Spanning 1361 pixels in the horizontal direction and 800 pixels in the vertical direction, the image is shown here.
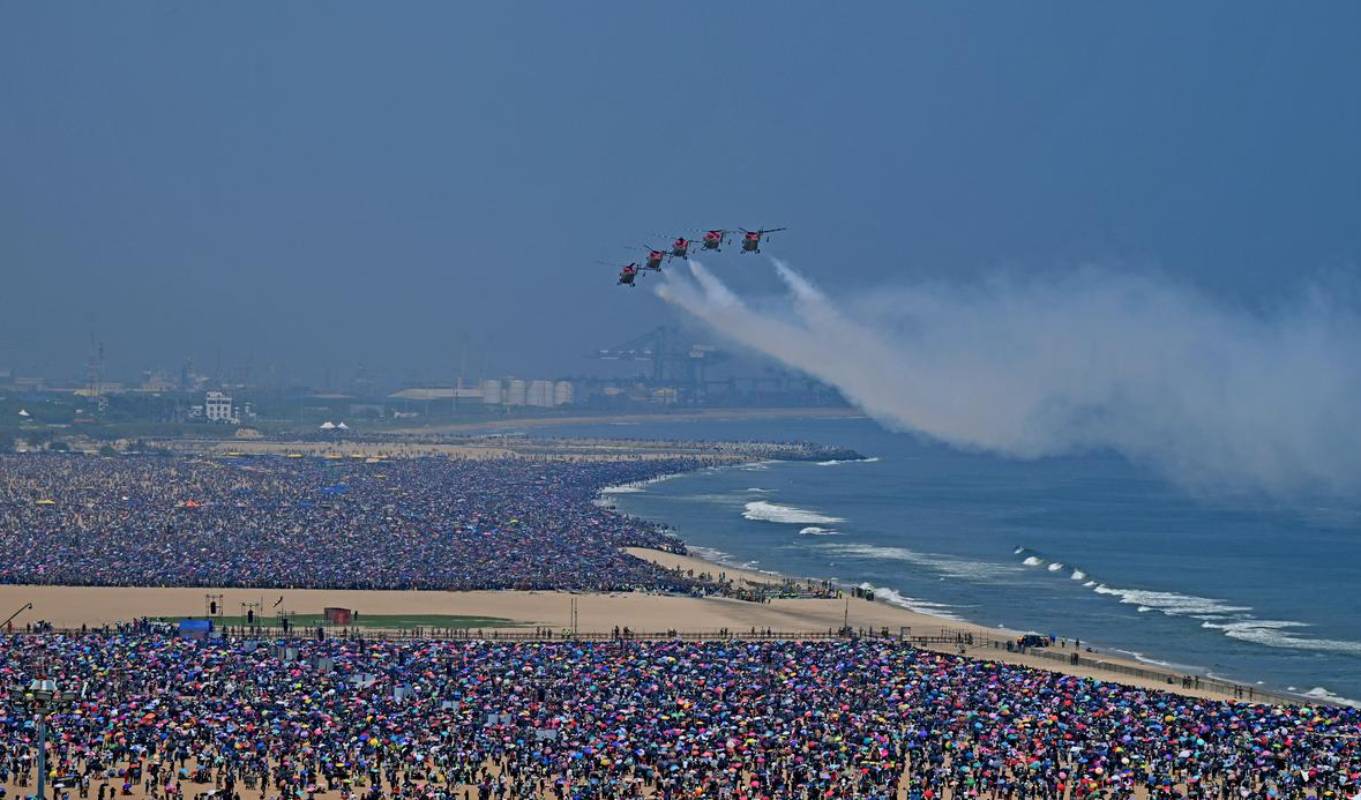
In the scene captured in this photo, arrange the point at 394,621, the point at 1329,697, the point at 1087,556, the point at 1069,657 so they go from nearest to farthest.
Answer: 1. the point at 1329,697
2. the point at 1069,657
3. the point at 394,621
4. the point at 1087,556

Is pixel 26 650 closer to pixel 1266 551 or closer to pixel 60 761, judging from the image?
pixel 60 761

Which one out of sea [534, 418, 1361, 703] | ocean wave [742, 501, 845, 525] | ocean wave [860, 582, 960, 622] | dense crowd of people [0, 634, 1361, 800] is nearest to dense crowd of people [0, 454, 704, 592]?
sea [534, 418, 1361, 703]

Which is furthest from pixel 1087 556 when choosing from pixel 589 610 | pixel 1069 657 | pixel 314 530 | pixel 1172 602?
pixel 1069 657

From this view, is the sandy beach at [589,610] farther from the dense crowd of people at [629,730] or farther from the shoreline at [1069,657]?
the dense crowd of people at [629,730]

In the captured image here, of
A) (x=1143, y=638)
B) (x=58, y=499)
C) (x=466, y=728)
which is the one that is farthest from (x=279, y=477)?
(x=466, y=728)

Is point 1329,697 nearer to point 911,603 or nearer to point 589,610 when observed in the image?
point 911,603

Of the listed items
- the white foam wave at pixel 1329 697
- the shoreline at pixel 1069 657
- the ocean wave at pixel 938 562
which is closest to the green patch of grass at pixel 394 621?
the shoreline at pixel 1069 657

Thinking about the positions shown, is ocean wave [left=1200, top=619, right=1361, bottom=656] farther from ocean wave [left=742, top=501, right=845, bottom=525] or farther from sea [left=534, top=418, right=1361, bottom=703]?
ocean wave [left=742, top=501, right=845, bottom=525]
